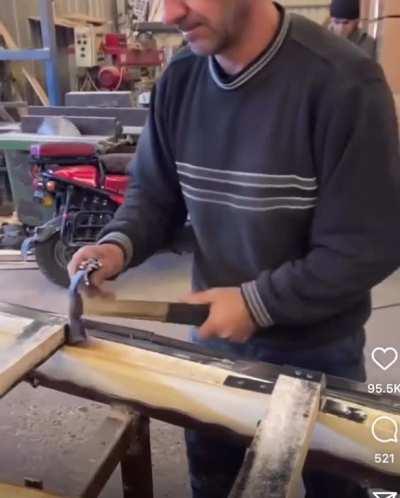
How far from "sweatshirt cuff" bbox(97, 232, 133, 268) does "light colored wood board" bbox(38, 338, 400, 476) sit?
0.50ft

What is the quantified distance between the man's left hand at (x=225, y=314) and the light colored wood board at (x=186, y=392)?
5cm

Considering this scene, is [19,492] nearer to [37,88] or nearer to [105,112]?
[105,112]

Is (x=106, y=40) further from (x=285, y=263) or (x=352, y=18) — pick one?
(x=285, y=263)

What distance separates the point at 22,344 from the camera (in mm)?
773

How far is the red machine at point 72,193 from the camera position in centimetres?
241

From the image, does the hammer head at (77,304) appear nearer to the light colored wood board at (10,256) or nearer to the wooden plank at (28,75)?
the light colored wood board at (10,256)

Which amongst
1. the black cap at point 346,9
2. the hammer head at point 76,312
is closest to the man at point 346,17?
the black cap at point 346,9

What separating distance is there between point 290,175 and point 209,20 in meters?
0.22

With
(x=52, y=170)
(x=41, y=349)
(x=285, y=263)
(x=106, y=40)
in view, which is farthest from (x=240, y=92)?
(x=106, y=40)

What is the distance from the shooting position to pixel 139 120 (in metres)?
3.08

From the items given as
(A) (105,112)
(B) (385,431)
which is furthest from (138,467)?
(A) (105,112)

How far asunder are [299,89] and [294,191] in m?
0.13

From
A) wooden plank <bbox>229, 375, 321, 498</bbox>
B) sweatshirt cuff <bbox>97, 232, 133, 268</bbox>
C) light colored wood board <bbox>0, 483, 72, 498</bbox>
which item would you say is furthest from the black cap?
light colored wood board <bbox>0, 483, 72, 498</bbox>

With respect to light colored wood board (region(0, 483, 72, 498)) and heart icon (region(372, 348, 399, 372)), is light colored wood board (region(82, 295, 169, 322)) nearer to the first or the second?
light colored wood board (region(0, 483, 72, 498))
